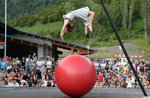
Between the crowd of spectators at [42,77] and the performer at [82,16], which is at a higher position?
the performer at [82,16]

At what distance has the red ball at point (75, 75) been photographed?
5551 millimetres

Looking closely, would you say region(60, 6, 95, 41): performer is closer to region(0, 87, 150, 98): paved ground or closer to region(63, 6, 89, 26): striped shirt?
region(63, 6, 89, 26): striped shirt

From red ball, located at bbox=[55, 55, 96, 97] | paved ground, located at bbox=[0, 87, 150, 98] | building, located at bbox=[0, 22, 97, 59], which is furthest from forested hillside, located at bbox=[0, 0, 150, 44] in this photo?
red ball, located at bbox=[55, 55, 96, 97]

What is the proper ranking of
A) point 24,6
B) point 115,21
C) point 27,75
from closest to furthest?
point 27,75 → point 115,21 → point 24,6

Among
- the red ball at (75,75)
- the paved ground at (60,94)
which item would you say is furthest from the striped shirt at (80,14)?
the paved ground at (60,94)

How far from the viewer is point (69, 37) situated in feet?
178

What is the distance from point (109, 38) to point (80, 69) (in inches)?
1553

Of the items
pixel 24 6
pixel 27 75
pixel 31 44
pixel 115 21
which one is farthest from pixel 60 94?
pixel 24 6

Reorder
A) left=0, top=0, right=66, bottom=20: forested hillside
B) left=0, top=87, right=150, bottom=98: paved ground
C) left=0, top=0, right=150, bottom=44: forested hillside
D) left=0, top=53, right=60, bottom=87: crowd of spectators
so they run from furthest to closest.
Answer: left=0, top=0, right=66, bottom=20: forested hillside
left=0, top=0, right=150, bottom=44: forested hillside
left=0, top=53, right=60, bottom=87: crowd of spectators
left=0, top=87, right=150, bottom=98: paved ground

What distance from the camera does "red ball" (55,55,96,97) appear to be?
5.55 meters

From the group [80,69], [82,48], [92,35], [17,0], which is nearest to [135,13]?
[92,35]

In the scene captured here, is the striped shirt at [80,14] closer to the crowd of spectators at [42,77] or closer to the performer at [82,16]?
the performer at [82,16]

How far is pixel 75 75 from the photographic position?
5535mm

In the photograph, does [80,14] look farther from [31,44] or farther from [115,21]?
[115,21]
